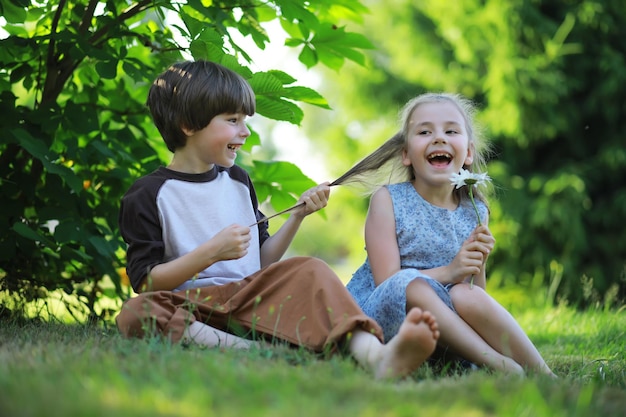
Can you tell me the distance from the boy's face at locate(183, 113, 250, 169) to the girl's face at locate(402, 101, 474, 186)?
2.19 ft

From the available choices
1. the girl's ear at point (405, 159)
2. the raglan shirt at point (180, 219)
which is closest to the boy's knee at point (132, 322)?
the raglan shirt at point (180, 219)

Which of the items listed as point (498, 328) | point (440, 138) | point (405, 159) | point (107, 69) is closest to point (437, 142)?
point (440, 138)

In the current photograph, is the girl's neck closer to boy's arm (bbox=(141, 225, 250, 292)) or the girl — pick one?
the girl

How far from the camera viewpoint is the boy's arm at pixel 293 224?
256 centimetres

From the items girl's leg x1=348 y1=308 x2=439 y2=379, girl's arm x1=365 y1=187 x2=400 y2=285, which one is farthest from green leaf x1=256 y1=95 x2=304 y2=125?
girl's leg x1=348 y1=308 x2=439 y2=379

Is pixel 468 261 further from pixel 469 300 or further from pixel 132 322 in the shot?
pixel 132 322

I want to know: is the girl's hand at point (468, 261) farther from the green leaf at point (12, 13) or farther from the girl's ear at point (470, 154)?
the green leaf at point (12, 13)

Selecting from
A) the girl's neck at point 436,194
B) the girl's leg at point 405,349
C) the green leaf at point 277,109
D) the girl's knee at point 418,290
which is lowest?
the girl's leg at point 405,349

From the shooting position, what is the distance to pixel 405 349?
6.12 feet

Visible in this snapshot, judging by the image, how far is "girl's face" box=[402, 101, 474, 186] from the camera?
9.00 feet

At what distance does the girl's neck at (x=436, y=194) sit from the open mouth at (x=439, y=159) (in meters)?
0.10

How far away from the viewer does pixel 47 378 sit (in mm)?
1486

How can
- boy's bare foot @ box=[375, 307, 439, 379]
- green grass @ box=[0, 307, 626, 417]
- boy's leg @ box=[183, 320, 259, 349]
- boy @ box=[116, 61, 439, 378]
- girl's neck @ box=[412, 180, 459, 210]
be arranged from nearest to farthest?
green grass @ box=[0, 307, 626, 417]
boy's bare foot @ box=[375, 307, 439, 379]
boy @ box=[116, 61, 439, 378]
boy's leg @ box=[183, 320, 259, 349]
girl's neck @ box=[412, 180, 459, 210]

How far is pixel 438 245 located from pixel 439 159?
34 centimetres
